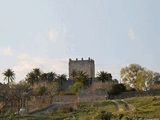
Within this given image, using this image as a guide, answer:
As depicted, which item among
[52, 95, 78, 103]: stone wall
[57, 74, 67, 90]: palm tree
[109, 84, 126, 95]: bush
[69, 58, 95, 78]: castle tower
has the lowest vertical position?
[52, 95, 78, 103]: stone wall

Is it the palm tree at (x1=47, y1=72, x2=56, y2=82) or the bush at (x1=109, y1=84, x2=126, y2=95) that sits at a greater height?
the palm tree at (x1=47, y1=72, x2=56, y2=82)

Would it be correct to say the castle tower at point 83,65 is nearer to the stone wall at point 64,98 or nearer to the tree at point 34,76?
the tree at point 34,76

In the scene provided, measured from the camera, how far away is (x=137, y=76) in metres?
94.1

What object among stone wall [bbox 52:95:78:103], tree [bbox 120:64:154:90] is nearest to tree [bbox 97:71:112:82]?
tree [bbox 120:64:154:90]

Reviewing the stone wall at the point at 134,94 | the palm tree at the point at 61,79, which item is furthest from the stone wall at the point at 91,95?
the palm tree at the point at 61,79

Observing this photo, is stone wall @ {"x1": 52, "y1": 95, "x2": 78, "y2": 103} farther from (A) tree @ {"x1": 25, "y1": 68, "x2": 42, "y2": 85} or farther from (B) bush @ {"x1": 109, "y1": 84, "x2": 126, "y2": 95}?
(A) tree @ {"x1": 25, "y1": 68, "x2": 42, "y2": 85}

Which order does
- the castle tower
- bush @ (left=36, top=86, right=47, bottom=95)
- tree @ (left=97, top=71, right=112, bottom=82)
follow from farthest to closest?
the castle tower
tree @ (left=97, top=71, right=112, bottom=82)
bush @ (left=36, top=86, right=47, bottom=95)

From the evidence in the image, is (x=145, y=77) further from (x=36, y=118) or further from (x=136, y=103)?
(x=36, y=118)

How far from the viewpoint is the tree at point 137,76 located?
306 ft

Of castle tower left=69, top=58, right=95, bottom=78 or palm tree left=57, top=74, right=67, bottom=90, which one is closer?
palm tree left=57, top=74, right=67, bottom=90

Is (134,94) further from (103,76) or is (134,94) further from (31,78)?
(31,78)

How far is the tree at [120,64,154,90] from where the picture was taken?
93188mm

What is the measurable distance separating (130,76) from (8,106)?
32.0 metres

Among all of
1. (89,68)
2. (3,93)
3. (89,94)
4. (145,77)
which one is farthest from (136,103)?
(89,68)
